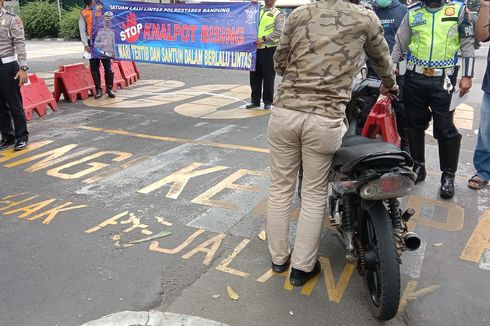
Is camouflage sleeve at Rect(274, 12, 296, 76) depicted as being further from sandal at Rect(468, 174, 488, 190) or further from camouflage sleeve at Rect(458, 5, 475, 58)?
sandal at Rect(468, 174, 488, 190)

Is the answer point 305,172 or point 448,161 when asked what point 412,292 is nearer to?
point 305,172

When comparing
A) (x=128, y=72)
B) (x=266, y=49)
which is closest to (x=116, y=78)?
(x=128, y=72)

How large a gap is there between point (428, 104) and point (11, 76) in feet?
16.9

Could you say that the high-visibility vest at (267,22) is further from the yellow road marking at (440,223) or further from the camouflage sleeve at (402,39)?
the yellow road marking at (440,223)

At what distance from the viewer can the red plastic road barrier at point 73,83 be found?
9031 mm

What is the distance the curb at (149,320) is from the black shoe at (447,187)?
2840 millimetres

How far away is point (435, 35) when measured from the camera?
414 cm

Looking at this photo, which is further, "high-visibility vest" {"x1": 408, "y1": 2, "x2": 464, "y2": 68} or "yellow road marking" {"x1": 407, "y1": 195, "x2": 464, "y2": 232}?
"high-visibility vest" {"x1": 408, "y1": 2, "x2": 464, "y2": 68}

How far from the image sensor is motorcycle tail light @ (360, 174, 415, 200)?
252 cm

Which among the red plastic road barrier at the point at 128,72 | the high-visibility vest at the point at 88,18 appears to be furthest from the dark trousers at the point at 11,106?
the red plastic road barrier at the point at 128,72

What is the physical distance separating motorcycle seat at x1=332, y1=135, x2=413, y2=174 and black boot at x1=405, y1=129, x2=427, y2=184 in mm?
2216

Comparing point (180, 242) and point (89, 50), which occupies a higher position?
point (89, 50)

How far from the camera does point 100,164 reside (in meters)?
5.53

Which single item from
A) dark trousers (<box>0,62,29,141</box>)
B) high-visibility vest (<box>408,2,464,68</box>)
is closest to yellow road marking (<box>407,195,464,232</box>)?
high-visibility vest (<box>408,2,464,68</box>)
